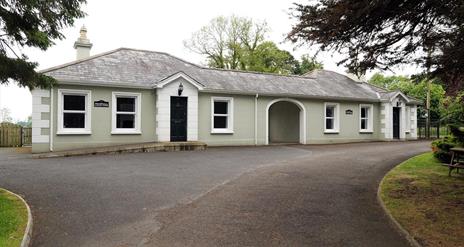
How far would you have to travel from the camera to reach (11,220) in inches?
198

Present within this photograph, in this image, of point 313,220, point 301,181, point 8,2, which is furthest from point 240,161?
point 8,2

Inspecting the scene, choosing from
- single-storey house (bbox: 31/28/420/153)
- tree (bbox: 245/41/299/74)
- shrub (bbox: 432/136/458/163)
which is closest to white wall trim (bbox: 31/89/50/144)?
single-storey house (bbox: 31/28/420/153)

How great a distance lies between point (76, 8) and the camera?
641 centimetres

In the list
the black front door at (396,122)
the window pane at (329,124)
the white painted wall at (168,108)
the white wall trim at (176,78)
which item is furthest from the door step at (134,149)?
the black front door at (396,122)

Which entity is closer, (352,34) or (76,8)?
(352,34)

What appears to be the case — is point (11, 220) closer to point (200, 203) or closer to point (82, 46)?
point (200, 203)

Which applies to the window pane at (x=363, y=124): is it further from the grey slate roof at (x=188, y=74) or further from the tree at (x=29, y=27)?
the tree at (x=29, y=27)

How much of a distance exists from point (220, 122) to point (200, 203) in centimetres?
1244

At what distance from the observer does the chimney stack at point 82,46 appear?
1922 centimetres

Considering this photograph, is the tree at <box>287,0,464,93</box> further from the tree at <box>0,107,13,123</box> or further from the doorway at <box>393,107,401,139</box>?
the tree at <box>0,107,13,123</box>

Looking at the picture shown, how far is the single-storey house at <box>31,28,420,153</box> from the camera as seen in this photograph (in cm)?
1538

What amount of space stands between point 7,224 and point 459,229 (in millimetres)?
6652

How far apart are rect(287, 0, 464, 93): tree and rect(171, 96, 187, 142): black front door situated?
38.0 feet

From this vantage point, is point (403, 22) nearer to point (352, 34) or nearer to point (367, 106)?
point (352, 34)
